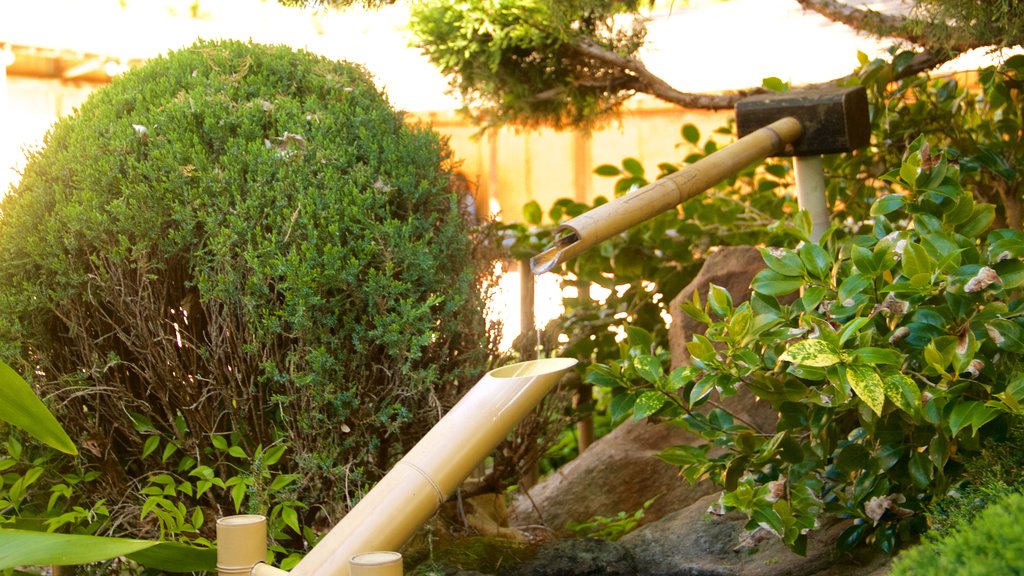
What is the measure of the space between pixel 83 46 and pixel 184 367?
5.16m

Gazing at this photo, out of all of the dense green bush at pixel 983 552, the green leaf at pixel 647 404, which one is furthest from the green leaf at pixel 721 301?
the dense green bush at pixel 983 552

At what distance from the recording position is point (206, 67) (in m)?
2.80

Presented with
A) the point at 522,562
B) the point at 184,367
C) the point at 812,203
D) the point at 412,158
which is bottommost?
the point at 522,562

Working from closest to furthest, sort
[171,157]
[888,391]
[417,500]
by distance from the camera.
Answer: [417,500] → [888,391] → [171,157]

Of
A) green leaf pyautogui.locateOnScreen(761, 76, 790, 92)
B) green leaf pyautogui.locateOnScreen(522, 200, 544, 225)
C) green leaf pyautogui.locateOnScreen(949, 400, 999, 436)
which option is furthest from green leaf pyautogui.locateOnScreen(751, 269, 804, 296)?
green leaf pyautogui.locateOnScreen(522, 200, 544, 225)

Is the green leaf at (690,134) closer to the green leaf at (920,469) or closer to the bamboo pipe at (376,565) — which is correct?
the green leaf at (920,469)

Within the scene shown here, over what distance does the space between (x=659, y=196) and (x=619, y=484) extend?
1185 millimetres

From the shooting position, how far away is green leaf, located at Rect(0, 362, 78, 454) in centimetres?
196

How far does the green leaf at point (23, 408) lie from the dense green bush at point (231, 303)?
1.46 ft

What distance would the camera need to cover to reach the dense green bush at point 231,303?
2.39 meters

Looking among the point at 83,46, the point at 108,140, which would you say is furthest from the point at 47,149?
the point at 83,46

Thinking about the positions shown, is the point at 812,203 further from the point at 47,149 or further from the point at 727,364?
the point at 47,149

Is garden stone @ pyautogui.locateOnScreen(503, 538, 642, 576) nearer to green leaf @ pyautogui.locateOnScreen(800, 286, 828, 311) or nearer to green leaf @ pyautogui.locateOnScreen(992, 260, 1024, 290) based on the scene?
green leaf @ pyautogui.locateOnScreen(800, 286, 828, 311)

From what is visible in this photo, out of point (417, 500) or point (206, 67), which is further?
point (206, 67)
